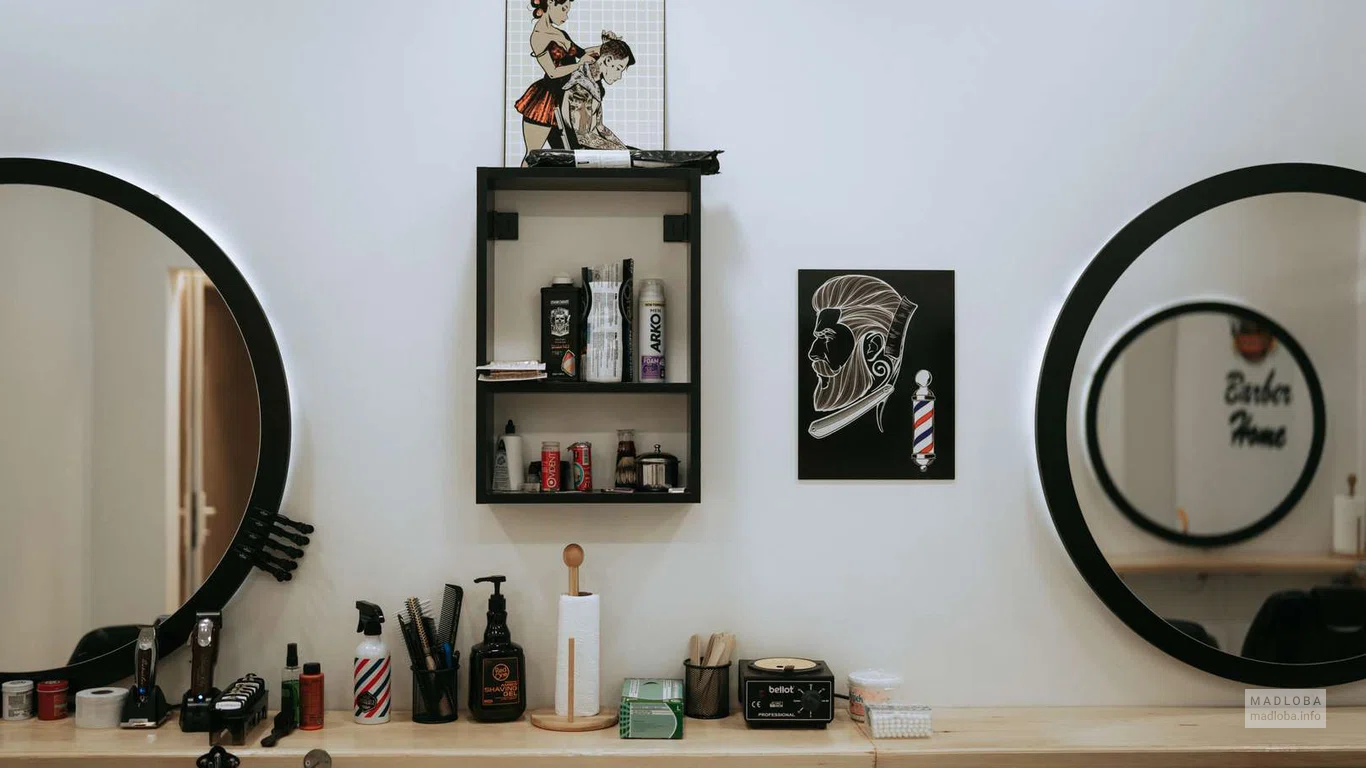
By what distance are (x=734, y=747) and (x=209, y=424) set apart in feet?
3.96

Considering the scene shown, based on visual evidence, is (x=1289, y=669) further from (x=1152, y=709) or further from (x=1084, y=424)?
(x=1084, y=424)

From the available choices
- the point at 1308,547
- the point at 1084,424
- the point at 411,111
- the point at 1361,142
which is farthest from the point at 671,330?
the point at 1361,142

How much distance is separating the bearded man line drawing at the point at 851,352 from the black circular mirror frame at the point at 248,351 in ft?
3.56

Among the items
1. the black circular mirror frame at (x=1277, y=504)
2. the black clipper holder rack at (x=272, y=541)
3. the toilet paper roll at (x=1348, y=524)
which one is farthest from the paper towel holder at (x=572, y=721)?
the toilet paper roll at (x=1348, y=524)

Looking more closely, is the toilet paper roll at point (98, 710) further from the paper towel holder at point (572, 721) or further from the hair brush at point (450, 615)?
the paper towel holder at point (572, 721)

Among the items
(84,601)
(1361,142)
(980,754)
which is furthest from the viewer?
(1361,142)

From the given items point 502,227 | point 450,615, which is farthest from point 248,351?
point 450,615

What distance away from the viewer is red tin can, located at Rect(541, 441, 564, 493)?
6.54 feet

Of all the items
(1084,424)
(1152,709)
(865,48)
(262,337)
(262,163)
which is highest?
(865,48)

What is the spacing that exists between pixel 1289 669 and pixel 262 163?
2.35 m

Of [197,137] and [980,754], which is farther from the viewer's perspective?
[197,137]

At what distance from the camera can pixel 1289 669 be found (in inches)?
81.9

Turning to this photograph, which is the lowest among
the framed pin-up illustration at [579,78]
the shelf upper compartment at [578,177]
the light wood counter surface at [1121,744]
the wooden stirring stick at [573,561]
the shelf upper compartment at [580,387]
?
the light wood counter surface at [1121,744]

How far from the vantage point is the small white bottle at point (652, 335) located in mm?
2012
